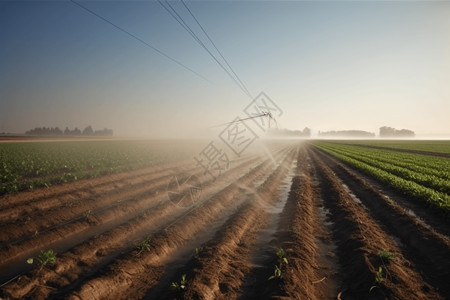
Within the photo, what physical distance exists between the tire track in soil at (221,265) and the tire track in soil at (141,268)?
451 millimetres

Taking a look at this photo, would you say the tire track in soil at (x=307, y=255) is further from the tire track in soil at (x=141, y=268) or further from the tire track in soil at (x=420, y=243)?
the tire track in soil at (x=141, y=268)

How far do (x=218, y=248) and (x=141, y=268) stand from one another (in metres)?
2.12

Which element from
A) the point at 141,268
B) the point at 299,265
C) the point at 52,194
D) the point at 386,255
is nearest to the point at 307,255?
the point at 299,265

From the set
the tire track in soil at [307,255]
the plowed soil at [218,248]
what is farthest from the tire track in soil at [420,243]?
the tire track in soil at [307,255]

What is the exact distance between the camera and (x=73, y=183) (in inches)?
565

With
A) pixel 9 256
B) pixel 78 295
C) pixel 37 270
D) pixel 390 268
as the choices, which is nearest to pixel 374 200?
pixel 390 268

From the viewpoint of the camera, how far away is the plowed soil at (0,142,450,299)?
16.3 ft

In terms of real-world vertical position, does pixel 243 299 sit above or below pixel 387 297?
below

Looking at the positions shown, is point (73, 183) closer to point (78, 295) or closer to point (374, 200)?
point (78, 295)

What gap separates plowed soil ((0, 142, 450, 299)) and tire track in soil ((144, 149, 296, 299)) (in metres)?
0.03

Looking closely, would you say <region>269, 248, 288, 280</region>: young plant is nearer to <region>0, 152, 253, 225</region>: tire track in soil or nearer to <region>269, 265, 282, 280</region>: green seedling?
<region>269, 265, 282, 280</region>: green seedling

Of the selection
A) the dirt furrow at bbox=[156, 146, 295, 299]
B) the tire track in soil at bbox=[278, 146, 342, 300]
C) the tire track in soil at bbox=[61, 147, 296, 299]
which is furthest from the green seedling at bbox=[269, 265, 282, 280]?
the tire track in soil at bbox=[61, 147, 296, 299]

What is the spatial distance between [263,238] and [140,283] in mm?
4197

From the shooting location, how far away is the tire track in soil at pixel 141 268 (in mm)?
4840
